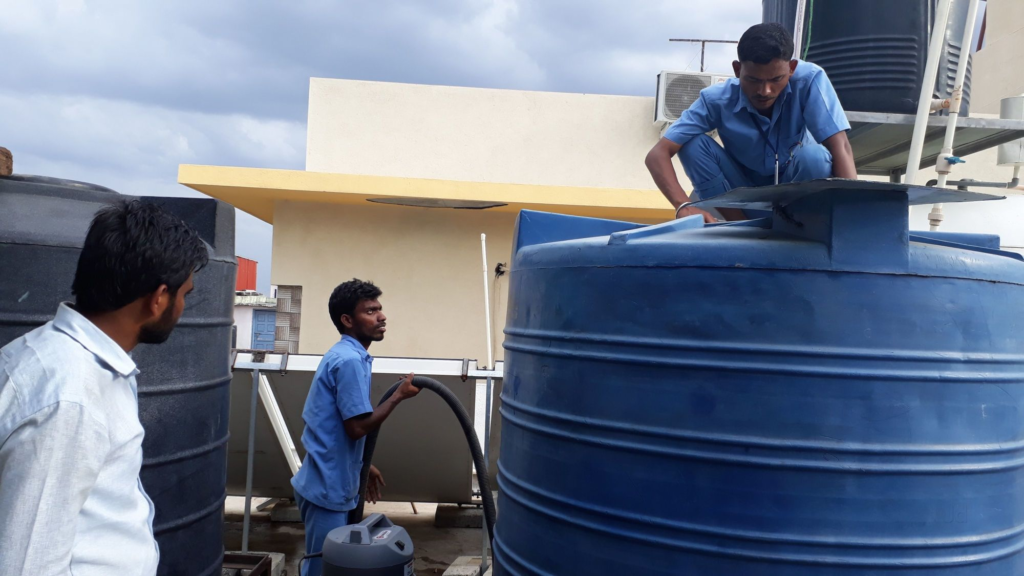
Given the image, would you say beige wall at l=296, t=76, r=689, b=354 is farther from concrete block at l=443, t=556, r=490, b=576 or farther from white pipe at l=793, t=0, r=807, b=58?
white pipe at l=793, t=0, r=807, b=58

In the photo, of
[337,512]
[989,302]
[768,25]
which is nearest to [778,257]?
[989,302]

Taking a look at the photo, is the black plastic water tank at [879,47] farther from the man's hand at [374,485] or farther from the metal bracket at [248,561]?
the metal bracket at [248,561]

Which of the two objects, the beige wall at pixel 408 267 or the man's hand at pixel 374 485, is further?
the beige wall at pixel 408 267

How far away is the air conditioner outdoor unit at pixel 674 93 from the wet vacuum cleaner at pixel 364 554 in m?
7.62

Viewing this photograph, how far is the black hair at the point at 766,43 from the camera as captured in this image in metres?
2.35

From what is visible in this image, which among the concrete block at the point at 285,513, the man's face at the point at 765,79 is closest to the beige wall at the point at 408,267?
the concrete block at the point at 285,513

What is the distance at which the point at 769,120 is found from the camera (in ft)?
8.75

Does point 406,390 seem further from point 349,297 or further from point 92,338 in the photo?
point 92,338

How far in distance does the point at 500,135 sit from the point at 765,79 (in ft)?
23.8

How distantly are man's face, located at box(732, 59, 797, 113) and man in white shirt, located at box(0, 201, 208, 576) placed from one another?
5.91 ft

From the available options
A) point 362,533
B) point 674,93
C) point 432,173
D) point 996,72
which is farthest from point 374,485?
point 996,72

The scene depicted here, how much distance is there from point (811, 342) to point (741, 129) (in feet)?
4.18

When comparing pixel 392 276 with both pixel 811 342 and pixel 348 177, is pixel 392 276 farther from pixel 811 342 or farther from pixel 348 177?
pixel 811 342

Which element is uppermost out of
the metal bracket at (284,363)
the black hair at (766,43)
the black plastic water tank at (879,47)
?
the black plastic water tank at (879,47)
